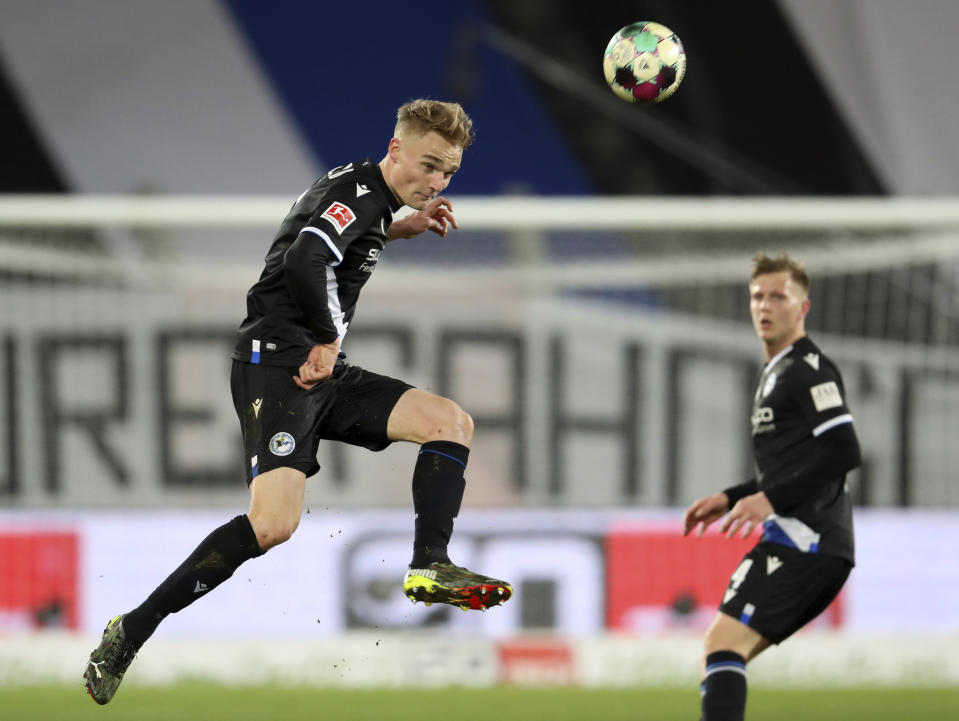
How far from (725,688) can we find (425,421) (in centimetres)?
129

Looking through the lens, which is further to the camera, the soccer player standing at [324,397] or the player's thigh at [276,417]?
the player's thigh at [276,417]

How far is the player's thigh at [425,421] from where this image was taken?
4.27m

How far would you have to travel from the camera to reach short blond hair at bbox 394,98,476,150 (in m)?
4.14

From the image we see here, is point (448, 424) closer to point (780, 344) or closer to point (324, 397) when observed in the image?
point (324, 397)

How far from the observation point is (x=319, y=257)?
12.9 feet

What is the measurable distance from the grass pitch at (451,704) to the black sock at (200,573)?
7.05ft

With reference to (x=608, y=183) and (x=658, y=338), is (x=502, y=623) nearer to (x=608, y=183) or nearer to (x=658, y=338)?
(x=658, y=338)

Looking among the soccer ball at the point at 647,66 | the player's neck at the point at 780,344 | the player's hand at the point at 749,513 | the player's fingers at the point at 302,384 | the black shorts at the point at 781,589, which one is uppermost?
the soccer ball at the point at 647,66

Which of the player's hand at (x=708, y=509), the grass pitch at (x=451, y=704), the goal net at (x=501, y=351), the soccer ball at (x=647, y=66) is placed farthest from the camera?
the goal net at (x=501, y=351)

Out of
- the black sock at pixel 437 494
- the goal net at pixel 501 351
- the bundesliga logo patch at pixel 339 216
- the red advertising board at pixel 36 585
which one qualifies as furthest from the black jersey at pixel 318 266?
the red advertising board at pixel 36 585

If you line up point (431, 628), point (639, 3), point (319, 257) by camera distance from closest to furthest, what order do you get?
point (319, 257), point (431, 628), point (639, 3)

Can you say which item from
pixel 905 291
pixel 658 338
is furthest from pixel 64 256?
pixel 905 291

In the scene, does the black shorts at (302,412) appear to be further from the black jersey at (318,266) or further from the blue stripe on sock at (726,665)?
the blue stripe on sock at (726,665)

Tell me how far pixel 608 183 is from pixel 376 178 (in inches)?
373
